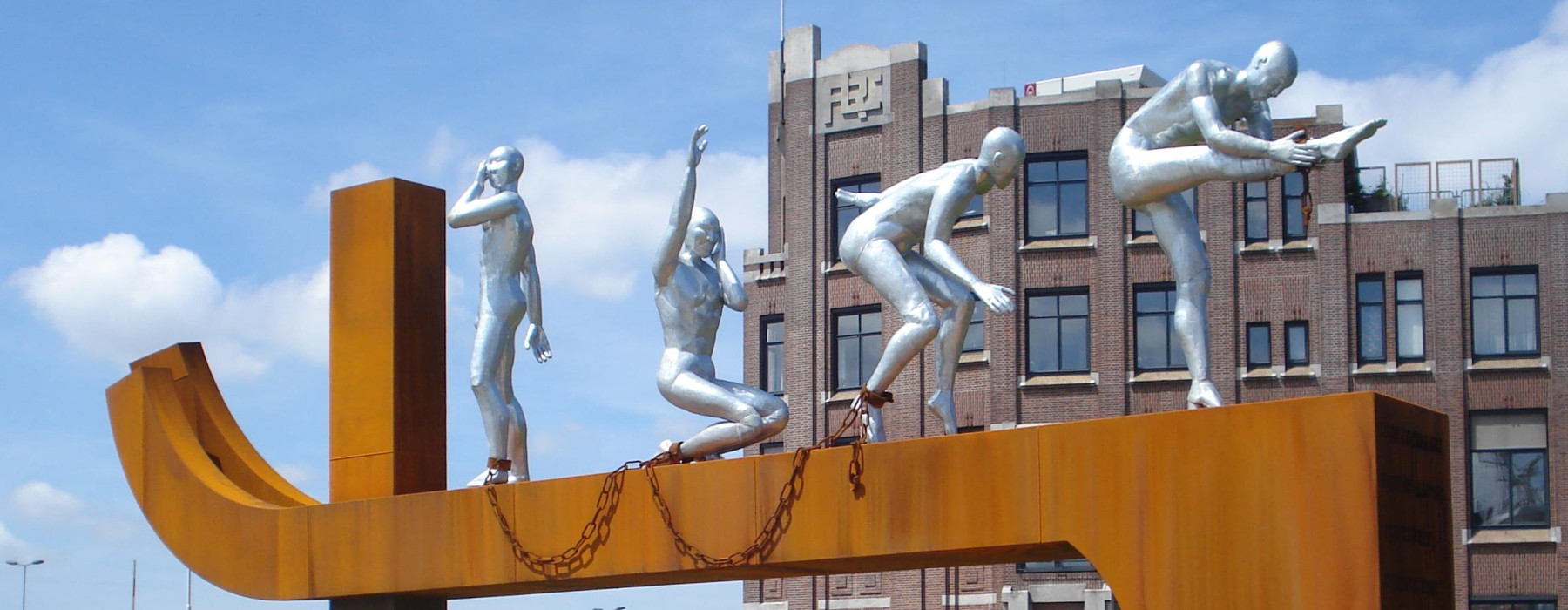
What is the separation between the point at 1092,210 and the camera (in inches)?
1350

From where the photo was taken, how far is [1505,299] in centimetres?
3309

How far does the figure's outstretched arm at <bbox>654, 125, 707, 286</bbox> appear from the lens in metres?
13.5

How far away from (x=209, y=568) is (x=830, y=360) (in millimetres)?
20720

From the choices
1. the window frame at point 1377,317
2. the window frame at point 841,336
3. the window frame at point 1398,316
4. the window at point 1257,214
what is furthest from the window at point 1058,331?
the window frame at point 1398,316

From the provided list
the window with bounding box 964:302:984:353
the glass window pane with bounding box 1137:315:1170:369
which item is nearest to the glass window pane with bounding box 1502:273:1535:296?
the glass window pane with bounding box 1137:315:1170:369

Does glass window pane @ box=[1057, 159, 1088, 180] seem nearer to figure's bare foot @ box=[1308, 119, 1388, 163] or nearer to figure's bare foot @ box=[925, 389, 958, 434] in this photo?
figure's bare foot @ box=[925, 389, 958, 434]

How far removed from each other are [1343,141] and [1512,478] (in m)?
22.6

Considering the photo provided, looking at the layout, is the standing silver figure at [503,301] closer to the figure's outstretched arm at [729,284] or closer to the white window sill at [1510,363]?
the figure's outstretched arm at [729,284]

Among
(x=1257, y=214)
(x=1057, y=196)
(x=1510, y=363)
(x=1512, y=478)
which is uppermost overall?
(x=1057, y=196)

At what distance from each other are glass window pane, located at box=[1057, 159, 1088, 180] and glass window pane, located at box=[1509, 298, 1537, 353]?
6.64 m

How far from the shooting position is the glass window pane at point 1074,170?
34.3 m

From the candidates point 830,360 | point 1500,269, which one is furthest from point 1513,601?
point 830,360

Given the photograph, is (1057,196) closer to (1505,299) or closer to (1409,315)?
(1409,315)

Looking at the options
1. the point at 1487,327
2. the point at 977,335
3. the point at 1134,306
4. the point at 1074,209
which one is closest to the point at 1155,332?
the point at 1134,306
